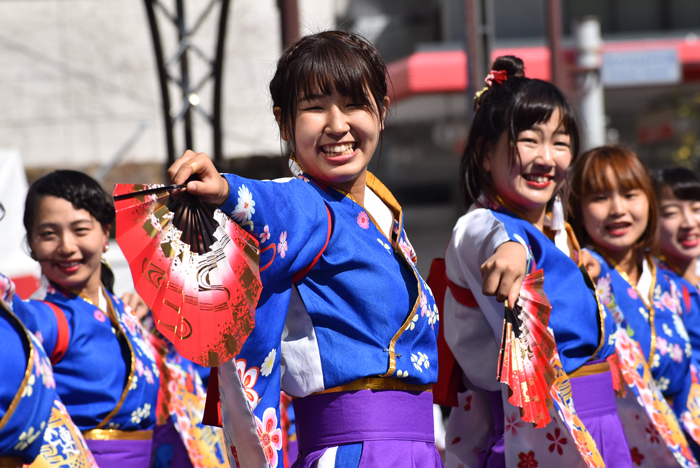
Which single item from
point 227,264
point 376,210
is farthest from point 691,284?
point 227,264

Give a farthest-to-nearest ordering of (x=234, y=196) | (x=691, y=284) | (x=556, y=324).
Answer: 1. (x=691, y=284)
2. (x=556, y=324)
3. (x=234, y=196)

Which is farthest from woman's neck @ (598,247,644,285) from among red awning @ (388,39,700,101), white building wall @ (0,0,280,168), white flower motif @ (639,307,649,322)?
white building wall @ (0,0,280,168)

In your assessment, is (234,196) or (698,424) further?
(698,424)

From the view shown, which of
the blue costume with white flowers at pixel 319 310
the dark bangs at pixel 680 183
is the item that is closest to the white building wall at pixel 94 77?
the dark bangs at pixel 680 183

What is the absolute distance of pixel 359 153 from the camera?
6.03 feet

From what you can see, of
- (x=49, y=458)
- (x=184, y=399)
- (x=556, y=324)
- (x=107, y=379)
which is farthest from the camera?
(x=184, y=399)

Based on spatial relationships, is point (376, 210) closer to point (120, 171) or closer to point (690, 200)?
point (690, 200)

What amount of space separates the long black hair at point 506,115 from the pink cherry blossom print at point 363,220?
65cm

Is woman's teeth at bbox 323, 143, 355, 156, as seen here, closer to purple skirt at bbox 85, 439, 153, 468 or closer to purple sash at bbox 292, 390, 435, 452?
purple sash at bbox 292, 390, 435, 452

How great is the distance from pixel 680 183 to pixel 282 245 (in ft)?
8.37

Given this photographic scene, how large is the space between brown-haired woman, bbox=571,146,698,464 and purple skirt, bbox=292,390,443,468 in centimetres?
126

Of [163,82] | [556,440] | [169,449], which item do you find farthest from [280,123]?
[163,82]

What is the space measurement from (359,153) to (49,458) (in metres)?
1.04

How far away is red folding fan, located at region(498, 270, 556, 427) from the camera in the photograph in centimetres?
191
